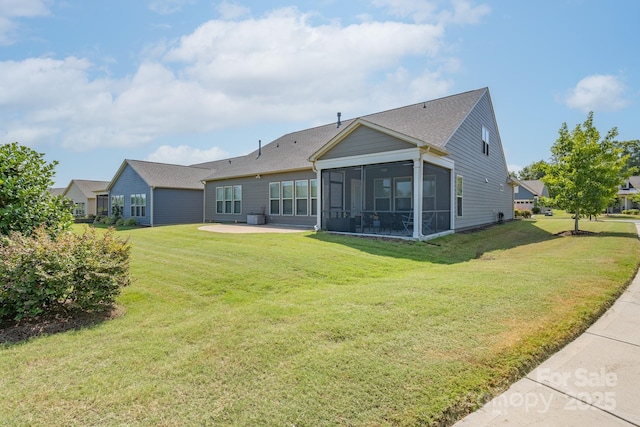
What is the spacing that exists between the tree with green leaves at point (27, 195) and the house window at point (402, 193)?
40.4ft

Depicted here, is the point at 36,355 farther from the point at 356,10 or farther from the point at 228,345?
the point at 356,10

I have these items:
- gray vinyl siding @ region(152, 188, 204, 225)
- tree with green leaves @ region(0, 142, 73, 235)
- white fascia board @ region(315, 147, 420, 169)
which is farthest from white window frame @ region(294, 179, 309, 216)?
tree with green leaves @ region(0, 142, 73, 235)

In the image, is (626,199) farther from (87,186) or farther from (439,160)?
(87,186)

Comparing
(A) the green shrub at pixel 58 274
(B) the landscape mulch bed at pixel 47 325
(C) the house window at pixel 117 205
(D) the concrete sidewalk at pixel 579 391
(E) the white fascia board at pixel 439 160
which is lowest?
(B) the landscape mulch bed at pixel 47 325

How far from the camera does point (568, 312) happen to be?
4418mm

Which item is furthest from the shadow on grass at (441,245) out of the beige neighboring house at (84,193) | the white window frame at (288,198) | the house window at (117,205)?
the beige neighboring house at (84,193)

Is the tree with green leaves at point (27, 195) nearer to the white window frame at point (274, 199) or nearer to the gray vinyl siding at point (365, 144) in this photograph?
the gray vinyl siding at point (365, 144)

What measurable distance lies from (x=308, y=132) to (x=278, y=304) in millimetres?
18027

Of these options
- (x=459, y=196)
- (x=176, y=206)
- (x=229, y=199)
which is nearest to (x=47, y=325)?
(x=459, y=196)

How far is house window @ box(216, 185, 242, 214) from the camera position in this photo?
2027 centimetres

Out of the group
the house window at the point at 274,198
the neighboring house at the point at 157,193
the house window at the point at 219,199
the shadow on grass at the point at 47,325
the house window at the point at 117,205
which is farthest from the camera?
the house window at the point at 117,205

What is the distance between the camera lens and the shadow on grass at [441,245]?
363 inches

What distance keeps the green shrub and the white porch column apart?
28.6 ft

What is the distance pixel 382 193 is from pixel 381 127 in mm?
4525
